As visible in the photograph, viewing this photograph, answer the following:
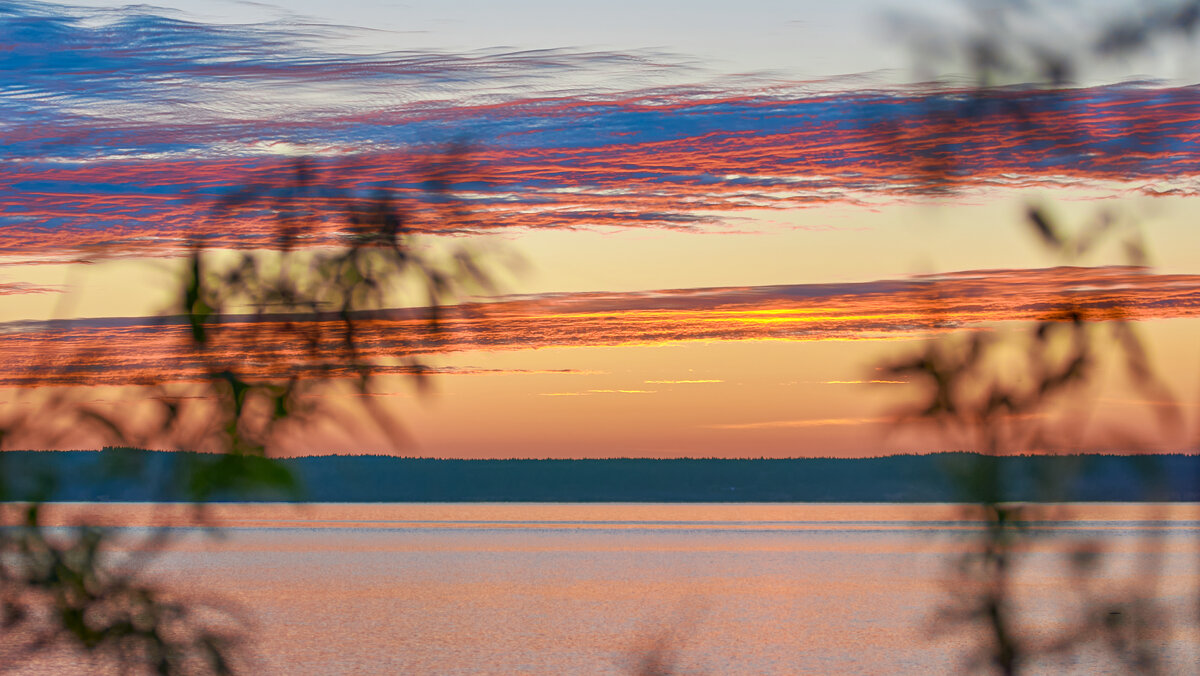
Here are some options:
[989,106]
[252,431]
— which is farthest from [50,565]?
[989,106]

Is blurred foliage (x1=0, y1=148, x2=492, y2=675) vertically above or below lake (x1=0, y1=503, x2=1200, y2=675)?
above

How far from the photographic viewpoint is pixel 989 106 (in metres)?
3.53

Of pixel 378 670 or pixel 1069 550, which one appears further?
pixel 378 670

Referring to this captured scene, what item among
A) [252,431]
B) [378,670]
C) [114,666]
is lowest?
[378,670]

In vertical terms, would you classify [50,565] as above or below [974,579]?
below

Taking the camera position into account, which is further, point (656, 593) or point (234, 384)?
point (656, 593)

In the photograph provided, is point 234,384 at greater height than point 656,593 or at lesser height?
greater

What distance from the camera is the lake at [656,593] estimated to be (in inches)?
174

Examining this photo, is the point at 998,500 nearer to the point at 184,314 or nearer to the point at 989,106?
the point at 989,106

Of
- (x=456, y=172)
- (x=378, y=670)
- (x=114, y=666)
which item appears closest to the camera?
(x=456, y=172)

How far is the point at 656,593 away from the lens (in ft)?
214

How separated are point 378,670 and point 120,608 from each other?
3677 centimetres

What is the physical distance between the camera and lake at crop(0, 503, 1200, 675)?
14.5 feet

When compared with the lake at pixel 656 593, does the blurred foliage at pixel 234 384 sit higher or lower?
higher
